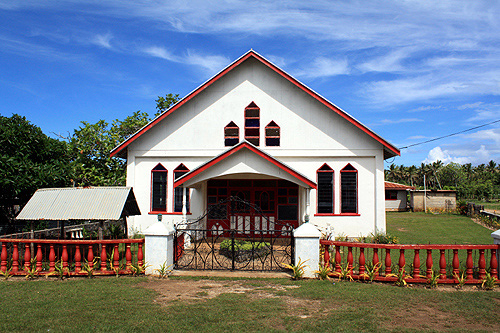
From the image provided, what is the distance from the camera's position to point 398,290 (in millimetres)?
7930

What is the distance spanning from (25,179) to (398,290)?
11889 mm

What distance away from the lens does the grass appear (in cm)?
593

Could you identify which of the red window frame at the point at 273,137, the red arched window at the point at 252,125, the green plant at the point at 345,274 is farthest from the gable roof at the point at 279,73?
the green plant at the point at 345,274

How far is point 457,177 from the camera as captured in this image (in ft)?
273

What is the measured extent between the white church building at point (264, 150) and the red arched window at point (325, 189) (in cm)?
4

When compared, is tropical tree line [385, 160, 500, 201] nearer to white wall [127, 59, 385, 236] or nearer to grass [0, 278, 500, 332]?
white wall [127, 59, 385, 236]

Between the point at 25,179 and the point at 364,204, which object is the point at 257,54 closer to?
the point at 364,204

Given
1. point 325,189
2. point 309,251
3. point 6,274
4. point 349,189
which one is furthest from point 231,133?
point 6,274

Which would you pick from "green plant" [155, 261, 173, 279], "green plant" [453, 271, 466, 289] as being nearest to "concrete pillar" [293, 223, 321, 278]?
"green plant" [453, 271, 466, 289]

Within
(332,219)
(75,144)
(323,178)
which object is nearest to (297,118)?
(323,178)

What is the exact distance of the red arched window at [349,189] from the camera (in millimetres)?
16359

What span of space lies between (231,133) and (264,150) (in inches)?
65.5

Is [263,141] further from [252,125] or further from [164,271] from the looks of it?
[164,271]

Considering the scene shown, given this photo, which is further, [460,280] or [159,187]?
[159,187]
